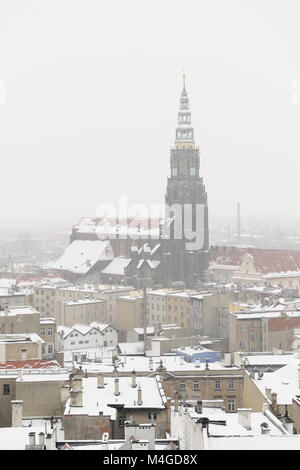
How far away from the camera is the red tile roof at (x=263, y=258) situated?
40.5m

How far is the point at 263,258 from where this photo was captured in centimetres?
4097

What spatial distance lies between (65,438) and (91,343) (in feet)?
54.0

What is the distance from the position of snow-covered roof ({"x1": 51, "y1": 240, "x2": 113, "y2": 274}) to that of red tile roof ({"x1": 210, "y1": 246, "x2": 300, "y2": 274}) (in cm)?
494

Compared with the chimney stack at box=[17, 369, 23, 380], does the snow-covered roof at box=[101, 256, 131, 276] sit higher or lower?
higher

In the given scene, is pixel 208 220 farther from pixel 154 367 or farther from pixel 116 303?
pixel 154 367

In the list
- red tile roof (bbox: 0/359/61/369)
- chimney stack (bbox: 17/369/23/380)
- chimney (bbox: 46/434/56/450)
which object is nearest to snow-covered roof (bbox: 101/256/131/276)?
red tile roof (bbox: 0/359/61/369)

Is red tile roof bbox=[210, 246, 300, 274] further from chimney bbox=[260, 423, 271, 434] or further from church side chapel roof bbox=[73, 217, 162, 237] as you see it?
chimney bbox=[260, 423, 271, 434]

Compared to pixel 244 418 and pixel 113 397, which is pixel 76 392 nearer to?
pixel 113 397

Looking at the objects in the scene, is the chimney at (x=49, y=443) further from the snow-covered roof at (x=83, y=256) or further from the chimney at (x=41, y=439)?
the snow-covered roof at (x=83, y=256)

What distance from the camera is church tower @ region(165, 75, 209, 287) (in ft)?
138

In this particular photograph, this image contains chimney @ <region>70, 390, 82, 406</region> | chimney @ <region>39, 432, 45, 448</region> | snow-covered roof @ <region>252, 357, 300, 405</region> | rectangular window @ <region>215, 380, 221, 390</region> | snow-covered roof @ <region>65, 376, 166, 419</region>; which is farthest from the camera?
rectangular window @ <region>215, 380, 221, 390</region>

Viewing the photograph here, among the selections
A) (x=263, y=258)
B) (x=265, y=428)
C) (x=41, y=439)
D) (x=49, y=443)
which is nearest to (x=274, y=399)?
(x=265, y=428)

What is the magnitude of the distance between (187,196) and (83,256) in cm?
596
